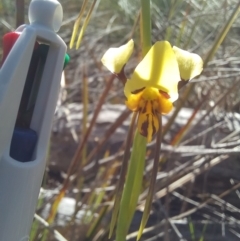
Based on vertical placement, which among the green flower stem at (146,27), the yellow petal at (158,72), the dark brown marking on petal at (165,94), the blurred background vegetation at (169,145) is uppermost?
the green flower stem at (146,27)

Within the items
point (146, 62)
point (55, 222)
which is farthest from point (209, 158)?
point (146, 62)

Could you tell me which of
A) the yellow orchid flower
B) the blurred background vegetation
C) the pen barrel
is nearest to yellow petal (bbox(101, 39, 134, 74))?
the yellow orchid flower

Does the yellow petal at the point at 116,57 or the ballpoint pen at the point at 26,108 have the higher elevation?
the yellow petal at the point at 116,57

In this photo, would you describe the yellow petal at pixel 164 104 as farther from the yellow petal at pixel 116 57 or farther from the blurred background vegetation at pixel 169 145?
the blurred background vegetation at pixel 169 145

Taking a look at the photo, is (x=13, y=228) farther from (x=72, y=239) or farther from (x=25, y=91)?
(x=72, y=239)

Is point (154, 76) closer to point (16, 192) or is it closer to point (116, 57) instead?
point (116, 57)

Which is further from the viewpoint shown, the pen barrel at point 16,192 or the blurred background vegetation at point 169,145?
the blurred background vegetation at point 169,145

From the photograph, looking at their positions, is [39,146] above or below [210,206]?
above

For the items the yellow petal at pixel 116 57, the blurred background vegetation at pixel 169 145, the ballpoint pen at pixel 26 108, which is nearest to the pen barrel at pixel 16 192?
the ballpoint pen at pixel 26 108

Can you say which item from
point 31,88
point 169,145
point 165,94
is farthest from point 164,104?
point 169,145
